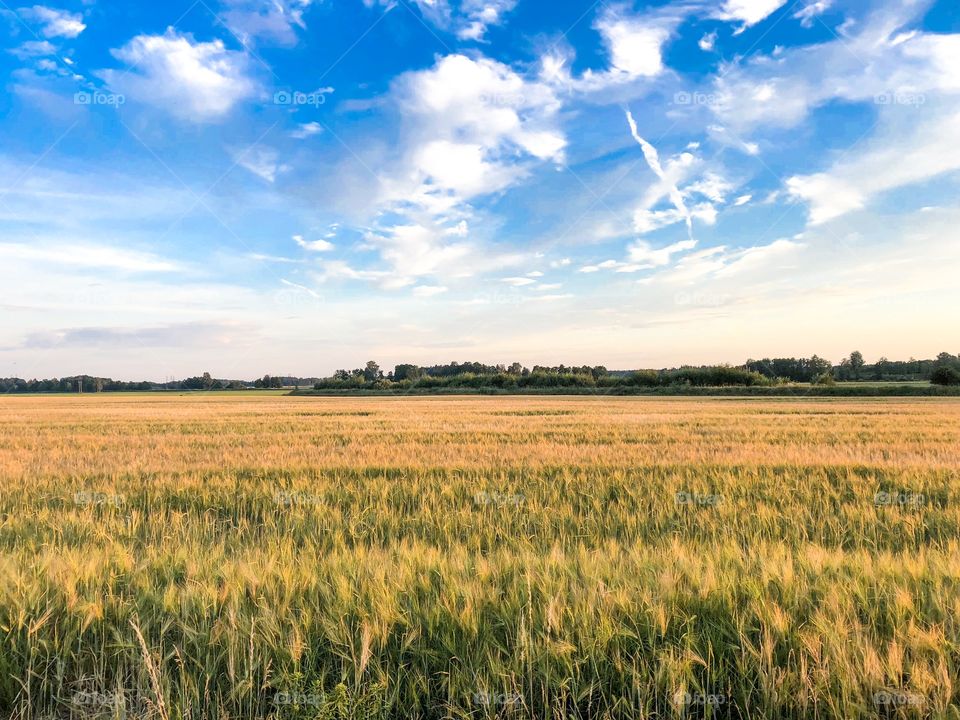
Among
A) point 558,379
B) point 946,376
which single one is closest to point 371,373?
point 558,379

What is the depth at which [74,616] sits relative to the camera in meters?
2.89

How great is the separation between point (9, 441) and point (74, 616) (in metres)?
18.3

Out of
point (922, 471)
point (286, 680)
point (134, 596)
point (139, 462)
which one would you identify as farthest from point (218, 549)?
point (922, 471)

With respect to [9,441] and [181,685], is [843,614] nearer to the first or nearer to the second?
[181,685]
